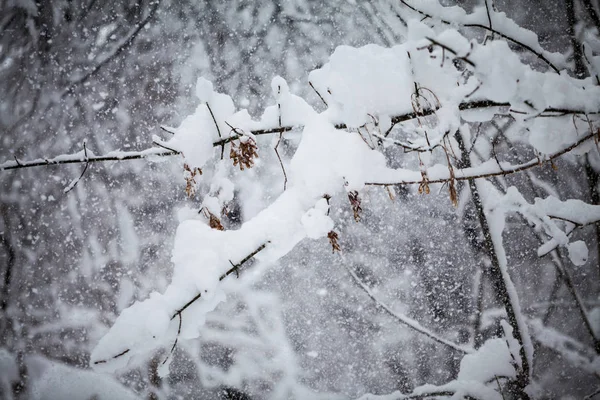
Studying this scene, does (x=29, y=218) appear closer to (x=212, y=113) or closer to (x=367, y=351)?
(x=212, y=113)

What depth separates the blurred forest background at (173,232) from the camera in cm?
515

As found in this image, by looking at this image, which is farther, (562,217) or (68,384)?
(68,384)

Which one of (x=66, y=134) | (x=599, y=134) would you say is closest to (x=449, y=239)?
(x=599, y=134)

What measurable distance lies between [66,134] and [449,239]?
6.75 m

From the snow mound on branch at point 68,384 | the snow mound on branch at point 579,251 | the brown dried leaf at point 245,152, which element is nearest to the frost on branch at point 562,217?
the snow mound on branch at point 579,251

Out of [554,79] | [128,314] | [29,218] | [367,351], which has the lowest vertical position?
[367,351]

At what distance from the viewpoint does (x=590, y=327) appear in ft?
9.95

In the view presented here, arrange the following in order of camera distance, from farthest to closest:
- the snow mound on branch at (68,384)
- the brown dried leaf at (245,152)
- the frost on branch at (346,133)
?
the snow mound on branch at (68,384), the brown dried leaf at (245,152), the frost on branch at (346,133)

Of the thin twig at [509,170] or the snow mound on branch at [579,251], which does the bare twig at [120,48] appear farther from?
the snow mound on branch at [579,251]

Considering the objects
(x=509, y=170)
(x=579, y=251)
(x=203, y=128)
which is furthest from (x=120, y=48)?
(x=579, y=251)

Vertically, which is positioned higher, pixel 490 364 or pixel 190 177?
pixel 190 177

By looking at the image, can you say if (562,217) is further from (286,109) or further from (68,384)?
(68,384)

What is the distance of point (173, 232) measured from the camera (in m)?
5.48

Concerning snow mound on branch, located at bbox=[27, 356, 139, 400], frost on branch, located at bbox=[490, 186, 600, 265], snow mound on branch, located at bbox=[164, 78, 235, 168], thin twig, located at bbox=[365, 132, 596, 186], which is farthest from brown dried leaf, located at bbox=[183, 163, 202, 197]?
snow mound on branch, located at bbox=[27, 356, 139, 400]
